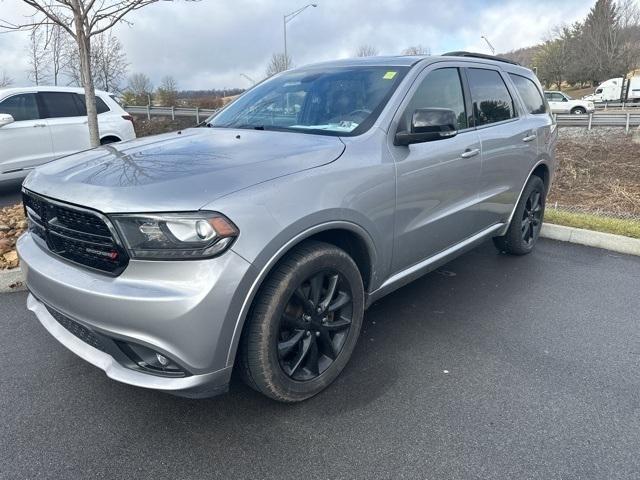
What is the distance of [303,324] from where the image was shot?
8.38 feet

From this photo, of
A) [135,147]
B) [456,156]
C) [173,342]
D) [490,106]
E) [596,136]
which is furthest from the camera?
[596,136]

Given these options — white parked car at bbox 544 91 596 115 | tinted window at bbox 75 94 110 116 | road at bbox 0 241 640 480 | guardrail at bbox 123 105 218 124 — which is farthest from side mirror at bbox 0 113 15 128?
white parked car at bbox 544 91 596 115

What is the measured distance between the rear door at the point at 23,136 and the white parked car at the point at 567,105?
31056mm

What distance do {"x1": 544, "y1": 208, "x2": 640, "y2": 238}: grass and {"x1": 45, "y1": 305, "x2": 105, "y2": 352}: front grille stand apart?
5.20 meters

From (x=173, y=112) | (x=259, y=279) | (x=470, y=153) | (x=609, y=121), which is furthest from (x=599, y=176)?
(x=173, y=112)

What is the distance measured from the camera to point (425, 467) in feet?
7.34

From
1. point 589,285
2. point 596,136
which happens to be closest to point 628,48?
point 596,136

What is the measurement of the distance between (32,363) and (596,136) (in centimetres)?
1743

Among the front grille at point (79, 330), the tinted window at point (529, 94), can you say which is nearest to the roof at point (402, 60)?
the tinted window at point (529, 94)

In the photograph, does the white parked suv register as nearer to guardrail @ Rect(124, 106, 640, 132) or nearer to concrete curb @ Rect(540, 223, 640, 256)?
guardrail @ Rect(124, 106, 640, 132)

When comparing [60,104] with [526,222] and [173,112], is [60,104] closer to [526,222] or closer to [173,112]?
[526,222]

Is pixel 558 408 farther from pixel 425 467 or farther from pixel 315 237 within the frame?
pixel 315 237

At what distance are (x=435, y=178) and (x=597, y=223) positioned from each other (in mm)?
3480

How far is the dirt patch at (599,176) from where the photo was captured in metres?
8.41
